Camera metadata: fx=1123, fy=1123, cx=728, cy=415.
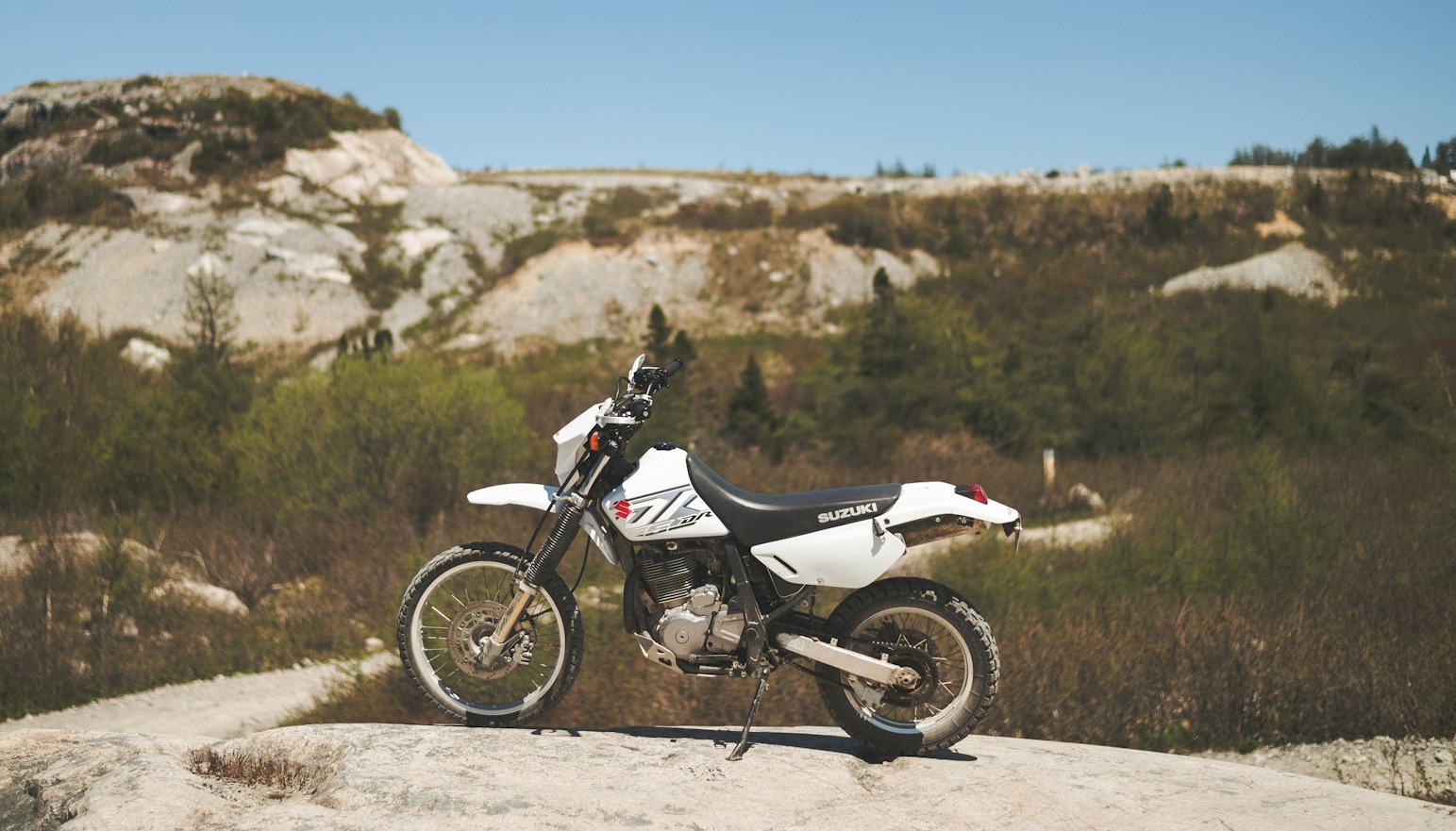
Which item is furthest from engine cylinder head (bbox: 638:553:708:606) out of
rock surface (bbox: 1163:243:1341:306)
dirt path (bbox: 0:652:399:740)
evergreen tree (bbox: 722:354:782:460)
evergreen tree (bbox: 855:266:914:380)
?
rock surface (bbox: 1163:243:1341:306)

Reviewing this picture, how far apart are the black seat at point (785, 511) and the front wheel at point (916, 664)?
1.25ft

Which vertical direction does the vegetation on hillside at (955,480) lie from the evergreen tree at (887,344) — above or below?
below

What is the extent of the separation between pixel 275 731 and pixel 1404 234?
60.1 m

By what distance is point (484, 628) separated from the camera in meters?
5.49

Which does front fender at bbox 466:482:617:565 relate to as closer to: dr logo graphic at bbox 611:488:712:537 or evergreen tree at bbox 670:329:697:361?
dr logo graphic at bbox 611:488:712:537

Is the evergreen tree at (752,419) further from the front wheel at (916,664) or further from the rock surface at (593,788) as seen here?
the rock surface at (593,788)

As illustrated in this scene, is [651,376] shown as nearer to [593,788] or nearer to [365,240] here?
[593,788]

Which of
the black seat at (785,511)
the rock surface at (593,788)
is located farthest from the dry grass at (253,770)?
the black seat at (785,511)

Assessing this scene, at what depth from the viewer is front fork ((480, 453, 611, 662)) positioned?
5332mm

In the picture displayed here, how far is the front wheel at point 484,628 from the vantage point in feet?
17.8

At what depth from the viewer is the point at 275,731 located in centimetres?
479

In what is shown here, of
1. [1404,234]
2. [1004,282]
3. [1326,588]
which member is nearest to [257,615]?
[1326,588]

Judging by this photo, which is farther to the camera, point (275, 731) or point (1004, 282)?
point (1004, 282)

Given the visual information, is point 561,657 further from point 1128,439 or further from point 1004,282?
point 1004,282
